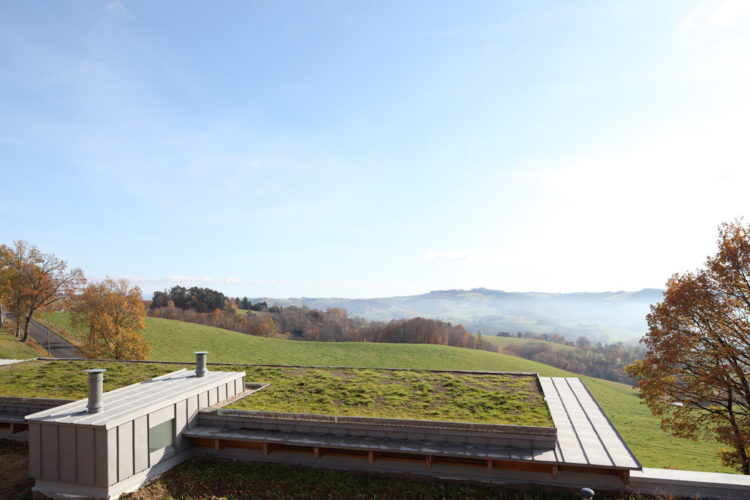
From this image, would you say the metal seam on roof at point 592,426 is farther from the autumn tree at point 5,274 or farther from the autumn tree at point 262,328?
the autumn tree at point 262,328

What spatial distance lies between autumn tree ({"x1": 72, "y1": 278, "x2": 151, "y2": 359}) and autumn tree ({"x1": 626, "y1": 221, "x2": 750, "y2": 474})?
3567 cm

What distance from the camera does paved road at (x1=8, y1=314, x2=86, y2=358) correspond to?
4109 centimetres

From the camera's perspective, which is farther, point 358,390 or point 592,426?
point 358,390

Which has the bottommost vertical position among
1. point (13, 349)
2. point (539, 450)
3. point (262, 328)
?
point (262, 328)

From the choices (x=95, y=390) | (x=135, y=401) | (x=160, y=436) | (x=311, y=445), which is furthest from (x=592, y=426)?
(x=95, y=390)

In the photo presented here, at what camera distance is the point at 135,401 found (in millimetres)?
13477

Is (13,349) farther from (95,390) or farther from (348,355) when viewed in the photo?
(95,390)

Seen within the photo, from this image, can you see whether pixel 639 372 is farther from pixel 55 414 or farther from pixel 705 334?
pixel 55 414

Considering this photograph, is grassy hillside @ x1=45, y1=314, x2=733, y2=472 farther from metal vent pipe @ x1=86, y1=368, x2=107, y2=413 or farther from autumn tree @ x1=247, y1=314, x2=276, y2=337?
autumn tree @ x1=247, y1=314, x2=276, y2=337

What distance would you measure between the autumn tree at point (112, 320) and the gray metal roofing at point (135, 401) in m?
19.4

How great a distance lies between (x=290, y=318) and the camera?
11656cm

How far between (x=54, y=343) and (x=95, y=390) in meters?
43.2

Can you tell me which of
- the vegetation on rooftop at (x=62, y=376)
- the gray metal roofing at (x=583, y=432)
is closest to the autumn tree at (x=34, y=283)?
the vegetation on rooftop at (x=62, y=376)

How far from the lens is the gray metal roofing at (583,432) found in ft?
37.0
